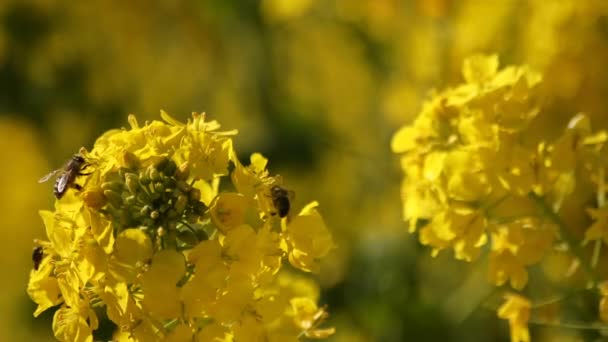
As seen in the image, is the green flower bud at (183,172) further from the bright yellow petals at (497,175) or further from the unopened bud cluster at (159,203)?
the bright yellow petals at (497,175)

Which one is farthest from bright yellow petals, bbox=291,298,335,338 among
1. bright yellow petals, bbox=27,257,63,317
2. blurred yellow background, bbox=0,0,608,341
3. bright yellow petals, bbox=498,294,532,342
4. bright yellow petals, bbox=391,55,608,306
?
blurred yellow background, bbox=0,0,608,341

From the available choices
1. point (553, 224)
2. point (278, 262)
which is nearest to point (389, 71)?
point (553, 224)

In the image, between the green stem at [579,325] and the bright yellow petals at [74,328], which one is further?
the green stem at [579,325]

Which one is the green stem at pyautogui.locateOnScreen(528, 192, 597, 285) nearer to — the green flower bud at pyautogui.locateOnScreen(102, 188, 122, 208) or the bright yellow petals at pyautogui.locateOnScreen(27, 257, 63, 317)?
the green flower bud at pyautogui.locateOnScreen(102, 188, 122, 208)

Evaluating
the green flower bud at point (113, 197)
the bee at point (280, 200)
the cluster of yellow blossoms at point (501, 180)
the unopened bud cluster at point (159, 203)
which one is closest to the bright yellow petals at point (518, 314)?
the cluster of yellow blossoms at point (501, 180)

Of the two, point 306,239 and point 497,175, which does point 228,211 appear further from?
point 497,175

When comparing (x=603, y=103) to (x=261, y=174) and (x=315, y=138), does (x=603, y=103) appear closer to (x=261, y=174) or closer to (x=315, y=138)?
(x=315, y=138)
